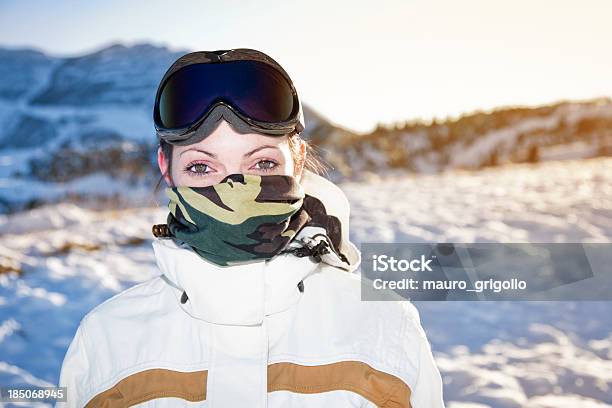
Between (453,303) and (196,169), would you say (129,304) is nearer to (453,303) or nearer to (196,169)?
(196,169)

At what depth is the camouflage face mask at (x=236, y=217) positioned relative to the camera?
1.33 metres

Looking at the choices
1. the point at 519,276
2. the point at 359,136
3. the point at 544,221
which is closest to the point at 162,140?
the point at 519,276

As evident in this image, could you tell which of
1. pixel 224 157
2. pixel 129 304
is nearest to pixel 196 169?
pixel 224 157

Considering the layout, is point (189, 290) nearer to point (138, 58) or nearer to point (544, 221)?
point (544, 221)

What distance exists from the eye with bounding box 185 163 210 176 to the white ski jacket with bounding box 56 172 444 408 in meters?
0.22

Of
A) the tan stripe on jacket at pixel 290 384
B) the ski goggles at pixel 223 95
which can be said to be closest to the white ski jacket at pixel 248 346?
the tan stripe on jacket at pixel 290 384

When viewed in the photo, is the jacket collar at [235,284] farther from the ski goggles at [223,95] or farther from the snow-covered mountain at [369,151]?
the snow-covered mountain at [369,151]

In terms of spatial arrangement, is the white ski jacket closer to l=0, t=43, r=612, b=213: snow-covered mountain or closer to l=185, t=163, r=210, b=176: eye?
l=185, t=163, r=210, b=176: eye

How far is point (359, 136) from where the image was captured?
16297 millimetres

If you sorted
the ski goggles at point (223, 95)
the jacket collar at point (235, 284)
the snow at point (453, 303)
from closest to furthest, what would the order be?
the jacket collar at point (235, 284)
the ski goggles at point (223, 95)
the snow at point (453, 303)

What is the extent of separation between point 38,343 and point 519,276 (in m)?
3.99

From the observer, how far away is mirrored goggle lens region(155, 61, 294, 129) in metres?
1.47

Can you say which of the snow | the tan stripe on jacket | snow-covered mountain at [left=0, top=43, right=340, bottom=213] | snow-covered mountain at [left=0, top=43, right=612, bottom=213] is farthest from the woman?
snow-covered mountain at [left=0, top=43, right=612, bottom=213]

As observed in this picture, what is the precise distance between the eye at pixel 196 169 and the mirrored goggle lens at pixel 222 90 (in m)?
0.14
